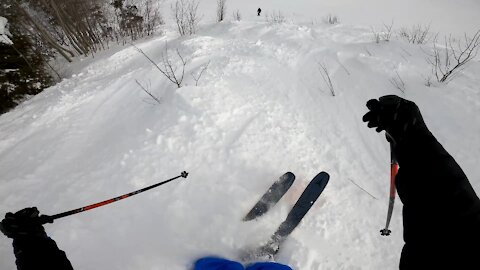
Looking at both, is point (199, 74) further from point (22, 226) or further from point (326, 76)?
point (22, 226)

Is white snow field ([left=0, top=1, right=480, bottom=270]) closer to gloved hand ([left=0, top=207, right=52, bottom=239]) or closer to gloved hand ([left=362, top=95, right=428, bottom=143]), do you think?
gloved hand ([left=0, top=207, right=52, bottom=239])

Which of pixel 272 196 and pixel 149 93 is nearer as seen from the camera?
pixel 272 196

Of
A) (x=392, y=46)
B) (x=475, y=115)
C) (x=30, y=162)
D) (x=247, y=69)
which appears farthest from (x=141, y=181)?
(x=392, y=46)

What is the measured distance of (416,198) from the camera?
1.49 meters

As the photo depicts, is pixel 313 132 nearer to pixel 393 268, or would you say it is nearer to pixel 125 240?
pixel 393 268

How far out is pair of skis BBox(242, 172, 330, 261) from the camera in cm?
289

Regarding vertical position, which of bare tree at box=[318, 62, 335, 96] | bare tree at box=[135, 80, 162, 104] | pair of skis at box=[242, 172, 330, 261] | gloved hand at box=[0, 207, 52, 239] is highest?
gloved hand at box=[0, 207, 52, 239]

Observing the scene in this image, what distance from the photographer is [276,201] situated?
10.8 feet

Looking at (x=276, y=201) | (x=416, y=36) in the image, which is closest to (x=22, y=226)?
(x=276, y=201)

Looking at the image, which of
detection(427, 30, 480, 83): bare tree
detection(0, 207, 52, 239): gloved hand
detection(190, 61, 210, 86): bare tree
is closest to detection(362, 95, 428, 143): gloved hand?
detection(0, 207, 52, 239): gloved hand

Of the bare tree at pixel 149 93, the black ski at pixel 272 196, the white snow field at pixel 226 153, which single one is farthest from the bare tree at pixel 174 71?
the black ski at pixel 272 196

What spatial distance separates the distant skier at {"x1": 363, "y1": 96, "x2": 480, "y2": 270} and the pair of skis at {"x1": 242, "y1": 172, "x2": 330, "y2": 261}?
5.14ft

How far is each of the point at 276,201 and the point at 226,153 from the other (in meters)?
0.93

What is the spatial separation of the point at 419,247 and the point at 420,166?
42cm
